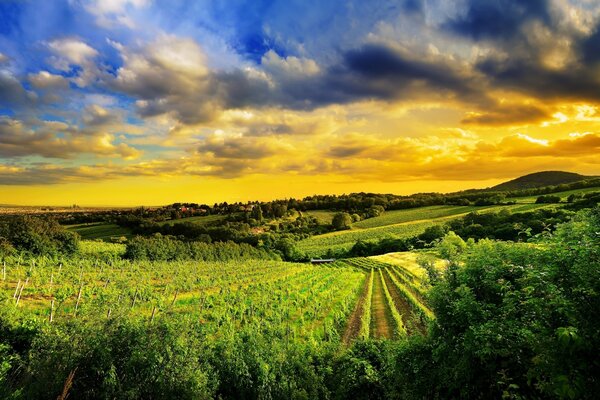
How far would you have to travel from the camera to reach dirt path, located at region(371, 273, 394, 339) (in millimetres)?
28698

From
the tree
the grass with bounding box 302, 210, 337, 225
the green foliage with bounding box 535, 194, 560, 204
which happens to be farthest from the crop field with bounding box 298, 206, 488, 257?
the grass with bounding box 302, 210, 337, 225

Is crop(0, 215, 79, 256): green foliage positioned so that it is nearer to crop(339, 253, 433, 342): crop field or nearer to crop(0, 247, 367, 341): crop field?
crop(0, 247, 367, 341): crop field

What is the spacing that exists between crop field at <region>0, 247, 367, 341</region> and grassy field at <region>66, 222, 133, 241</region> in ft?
198

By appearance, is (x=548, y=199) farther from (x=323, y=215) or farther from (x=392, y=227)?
(x=323, y=215)

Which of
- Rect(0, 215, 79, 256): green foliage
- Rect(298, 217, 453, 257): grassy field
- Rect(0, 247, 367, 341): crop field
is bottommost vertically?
Rect(298, 217, 453, 257): grassy field

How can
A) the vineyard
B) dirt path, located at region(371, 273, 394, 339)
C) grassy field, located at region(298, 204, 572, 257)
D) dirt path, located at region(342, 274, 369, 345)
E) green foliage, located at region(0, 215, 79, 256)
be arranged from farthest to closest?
1. grassy field, located at region(298, 204, 572, 257)
2. green foliage, located at region(0, 215, 79, 256)
3. dirt path, located at region(371, 273, 394, 339)
4. dirt path, located at region(342, 274, 369, 345)
5. the vineyard

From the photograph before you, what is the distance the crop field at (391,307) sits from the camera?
88.1 feet

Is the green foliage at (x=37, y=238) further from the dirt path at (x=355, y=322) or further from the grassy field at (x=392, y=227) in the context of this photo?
the grassy field at (x=392, y=227)

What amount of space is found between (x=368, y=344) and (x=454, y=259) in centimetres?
548

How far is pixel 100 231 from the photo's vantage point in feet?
386

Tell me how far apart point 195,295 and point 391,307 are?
2172 centimetres

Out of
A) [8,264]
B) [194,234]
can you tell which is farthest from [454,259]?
[194,234]

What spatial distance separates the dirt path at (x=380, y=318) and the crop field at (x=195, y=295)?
259cm

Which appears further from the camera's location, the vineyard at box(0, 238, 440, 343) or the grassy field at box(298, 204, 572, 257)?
the grassy field at box(298, 204, 572, 257)
